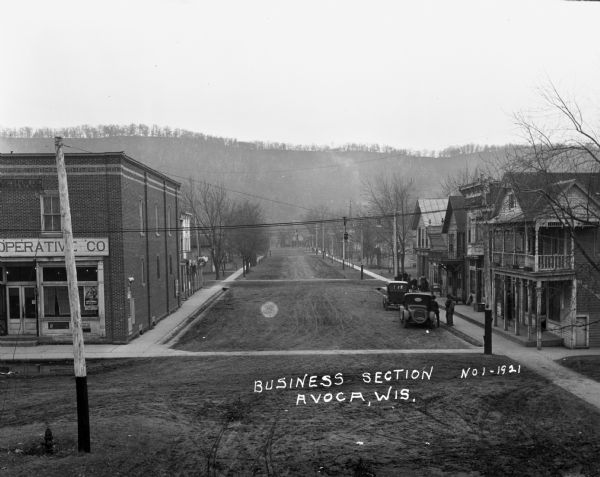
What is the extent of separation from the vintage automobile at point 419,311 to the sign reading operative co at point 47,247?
612 inches

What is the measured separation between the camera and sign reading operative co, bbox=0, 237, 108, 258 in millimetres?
24047

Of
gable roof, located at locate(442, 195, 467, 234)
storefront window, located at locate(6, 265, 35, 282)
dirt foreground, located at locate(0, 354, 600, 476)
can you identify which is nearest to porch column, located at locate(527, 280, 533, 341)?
dirt foreground, located at locate(0, 354, 600, 476)

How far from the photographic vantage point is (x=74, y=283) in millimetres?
11297

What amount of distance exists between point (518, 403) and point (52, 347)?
62.0 ft

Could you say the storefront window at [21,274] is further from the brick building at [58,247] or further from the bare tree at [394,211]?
the bare tree at [394,211]

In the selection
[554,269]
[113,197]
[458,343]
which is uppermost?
[113,197]

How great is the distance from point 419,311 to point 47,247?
1846 cm

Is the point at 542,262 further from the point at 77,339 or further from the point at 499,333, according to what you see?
the point at 77,339

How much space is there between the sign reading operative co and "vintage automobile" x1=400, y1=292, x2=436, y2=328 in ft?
51.0

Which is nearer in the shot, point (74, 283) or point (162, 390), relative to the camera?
point (74, 283)

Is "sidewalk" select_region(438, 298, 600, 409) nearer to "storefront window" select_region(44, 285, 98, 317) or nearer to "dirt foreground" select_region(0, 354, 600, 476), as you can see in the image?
"dirt foreground" select_region(0, 354, 600, 476)

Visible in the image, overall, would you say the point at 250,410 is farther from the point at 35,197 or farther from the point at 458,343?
the point at 35,197

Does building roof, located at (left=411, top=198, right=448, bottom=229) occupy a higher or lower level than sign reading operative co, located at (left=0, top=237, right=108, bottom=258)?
higher

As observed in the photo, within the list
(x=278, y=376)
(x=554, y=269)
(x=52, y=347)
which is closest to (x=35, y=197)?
(x=52, y=347)
